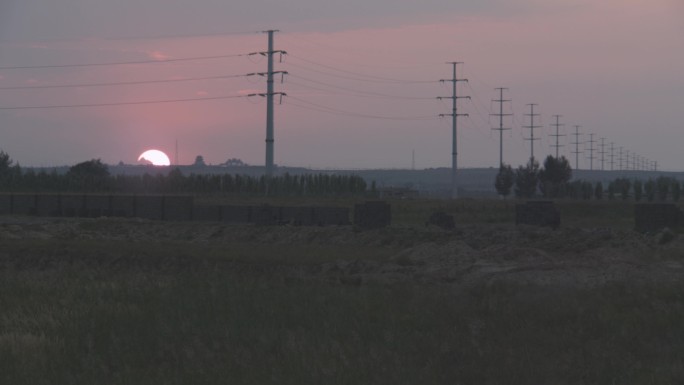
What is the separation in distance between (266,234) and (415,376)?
91.4 ft

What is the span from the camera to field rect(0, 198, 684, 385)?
1188 centimetres

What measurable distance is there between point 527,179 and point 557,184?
161 inches

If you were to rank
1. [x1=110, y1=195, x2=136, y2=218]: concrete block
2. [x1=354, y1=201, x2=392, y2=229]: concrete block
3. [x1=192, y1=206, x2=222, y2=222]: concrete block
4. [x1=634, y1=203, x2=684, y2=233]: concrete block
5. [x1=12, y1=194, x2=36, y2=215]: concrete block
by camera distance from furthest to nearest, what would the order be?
[x1=12, y1=194, x2=36, y2=215]: concrete block
[x1=110, y1=195, x2=136, y2=218]: concrete block
[x1=192, y1=206, x2=222, y2=222]: concrete block
[x1=354, y1=201, x2=392, y2=229]: concrete block
[x1=634, y1=203, x2=684, y2=233]: concrete block

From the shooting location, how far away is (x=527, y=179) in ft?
344

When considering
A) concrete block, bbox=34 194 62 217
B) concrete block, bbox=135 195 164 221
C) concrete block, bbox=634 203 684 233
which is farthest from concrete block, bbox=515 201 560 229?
Result: concrete block, bbox=34 194 62 217

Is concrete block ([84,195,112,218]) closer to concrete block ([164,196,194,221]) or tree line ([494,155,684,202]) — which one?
concrete block ([164,196,194,221])

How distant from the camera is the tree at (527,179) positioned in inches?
4064

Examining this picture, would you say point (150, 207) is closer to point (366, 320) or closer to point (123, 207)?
point (123, 207)

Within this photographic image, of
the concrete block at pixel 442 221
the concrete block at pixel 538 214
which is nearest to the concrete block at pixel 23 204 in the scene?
the concrete block at pixel 442 221

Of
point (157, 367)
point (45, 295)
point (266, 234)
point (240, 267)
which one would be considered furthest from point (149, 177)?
point (157, 367)

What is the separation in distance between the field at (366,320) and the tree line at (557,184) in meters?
68.0

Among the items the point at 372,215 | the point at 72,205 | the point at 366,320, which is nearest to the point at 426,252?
the point at 372,215

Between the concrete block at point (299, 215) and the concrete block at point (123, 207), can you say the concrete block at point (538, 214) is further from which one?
the concrete block at point (123, 207)

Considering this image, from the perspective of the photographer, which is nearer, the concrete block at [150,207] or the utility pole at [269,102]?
the concrete block at [150,207]
